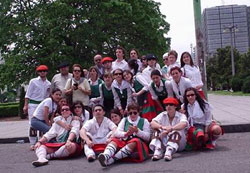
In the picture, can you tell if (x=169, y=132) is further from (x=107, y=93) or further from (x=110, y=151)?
(x=107, y=93)

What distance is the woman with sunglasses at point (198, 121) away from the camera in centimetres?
679

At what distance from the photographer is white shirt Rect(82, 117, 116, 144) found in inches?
272

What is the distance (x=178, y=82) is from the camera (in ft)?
24.1

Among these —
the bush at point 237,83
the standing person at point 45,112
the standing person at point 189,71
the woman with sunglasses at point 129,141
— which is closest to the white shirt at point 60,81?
the standing person at point 45,112

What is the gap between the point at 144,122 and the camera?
681 centimetres

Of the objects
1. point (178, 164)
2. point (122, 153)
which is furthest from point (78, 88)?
point (178, 164)

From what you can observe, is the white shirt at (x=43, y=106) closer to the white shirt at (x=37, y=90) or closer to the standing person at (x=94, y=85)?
the white shirt at (x=37, y=90)

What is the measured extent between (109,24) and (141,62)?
1083 centimetres

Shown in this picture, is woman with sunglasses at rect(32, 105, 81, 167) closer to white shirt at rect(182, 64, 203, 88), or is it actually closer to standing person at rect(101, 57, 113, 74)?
standing person at rect(101, 57, 113, 74)

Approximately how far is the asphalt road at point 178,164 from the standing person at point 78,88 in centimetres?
158

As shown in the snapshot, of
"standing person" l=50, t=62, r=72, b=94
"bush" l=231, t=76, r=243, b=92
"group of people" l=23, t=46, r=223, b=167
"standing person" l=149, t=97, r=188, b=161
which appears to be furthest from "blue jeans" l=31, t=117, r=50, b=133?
"bush" l=231, t=76, r=243, b=92

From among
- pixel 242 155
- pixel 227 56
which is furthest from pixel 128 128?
pixel 227 56

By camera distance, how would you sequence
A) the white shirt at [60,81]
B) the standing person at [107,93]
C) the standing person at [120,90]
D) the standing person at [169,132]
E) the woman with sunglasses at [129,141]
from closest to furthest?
the woman with sunglasses at [129,141] → the standing person at [169,132] → the standing person at [120,90] → the standing person at [107,93] → the white shirt at [60,81]

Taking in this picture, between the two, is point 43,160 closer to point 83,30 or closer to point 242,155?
point 242,155
